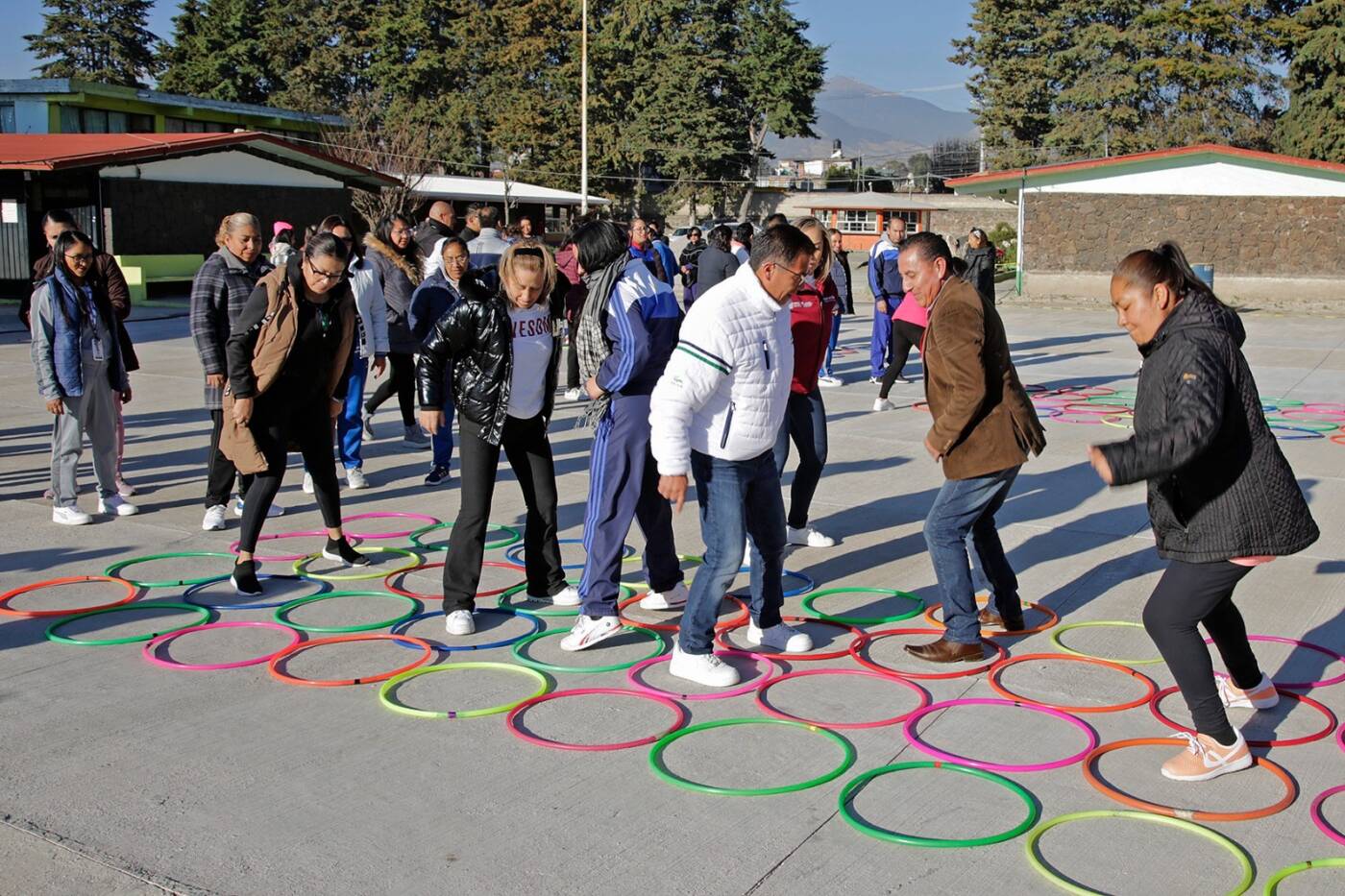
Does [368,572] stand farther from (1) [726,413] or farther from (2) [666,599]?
(1) [726,413]

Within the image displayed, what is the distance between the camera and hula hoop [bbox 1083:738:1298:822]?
4.21 metres

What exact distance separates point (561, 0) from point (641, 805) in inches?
2629

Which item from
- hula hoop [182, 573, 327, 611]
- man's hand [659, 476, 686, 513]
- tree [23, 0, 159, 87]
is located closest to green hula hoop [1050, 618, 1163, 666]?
man's hand [659, 476, 686, 513]

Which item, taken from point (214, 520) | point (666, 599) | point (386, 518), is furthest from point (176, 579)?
point (666, 599)

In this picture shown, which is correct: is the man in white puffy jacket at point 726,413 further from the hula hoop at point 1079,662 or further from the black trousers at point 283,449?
the black trousers at point 283,449

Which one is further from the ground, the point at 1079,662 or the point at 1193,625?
the point at 1193,625

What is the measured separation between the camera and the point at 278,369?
6.75 meters

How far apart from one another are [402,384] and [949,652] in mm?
6263

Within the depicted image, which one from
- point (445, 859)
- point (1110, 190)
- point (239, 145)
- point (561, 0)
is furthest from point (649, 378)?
point (561, 0)

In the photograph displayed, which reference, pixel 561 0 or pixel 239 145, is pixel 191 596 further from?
pixel 561 0

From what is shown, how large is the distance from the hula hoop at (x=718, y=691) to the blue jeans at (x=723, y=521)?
0.71 ft

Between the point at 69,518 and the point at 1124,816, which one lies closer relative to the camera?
the point at 1124,816

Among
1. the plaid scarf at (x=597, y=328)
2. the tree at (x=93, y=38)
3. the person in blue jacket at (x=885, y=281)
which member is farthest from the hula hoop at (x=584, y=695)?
the tree at (x=93, y=38)

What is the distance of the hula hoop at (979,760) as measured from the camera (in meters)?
4.62
